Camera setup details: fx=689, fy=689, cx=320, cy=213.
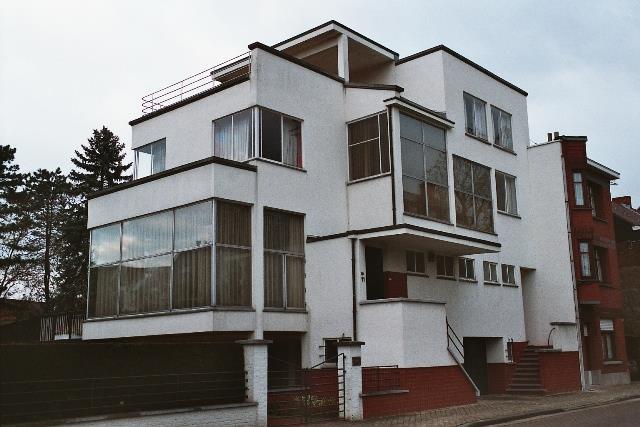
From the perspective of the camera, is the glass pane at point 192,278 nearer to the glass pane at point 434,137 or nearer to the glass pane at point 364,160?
the glass pane at point 364,160

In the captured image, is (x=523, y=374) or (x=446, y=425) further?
(x=523, y=374)

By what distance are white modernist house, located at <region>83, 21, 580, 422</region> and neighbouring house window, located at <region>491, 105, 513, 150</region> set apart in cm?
129

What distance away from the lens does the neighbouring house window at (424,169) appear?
826 inches

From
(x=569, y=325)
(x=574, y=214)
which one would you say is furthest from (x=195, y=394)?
(x=574, y=214)

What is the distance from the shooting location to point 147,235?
19.5m

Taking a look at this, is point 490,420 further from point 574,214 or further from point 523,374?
point 574,214

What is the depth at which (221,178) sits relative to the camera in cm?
1789

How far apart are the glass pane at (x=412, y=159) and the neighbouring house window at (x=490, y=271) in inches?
241

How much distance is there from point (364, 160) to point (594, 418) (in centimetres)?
967

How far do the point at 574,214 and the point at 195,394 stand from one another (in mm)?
20021

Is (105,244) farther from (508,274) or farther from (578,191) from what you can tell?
(578,191)

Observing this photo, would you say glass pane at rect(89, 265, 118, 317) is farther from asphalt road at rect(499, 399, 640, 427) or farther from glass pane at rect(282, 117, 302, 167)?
asphalt road at rect(499, 399, 640, 427)

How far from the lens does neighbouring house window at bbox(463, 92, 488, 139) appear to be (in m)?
26.0

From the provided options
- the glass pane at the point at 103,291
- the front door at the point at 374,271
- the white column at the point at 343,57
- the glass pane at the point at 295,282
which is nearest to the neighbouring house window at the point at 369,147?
the white column at the point at 343,57
